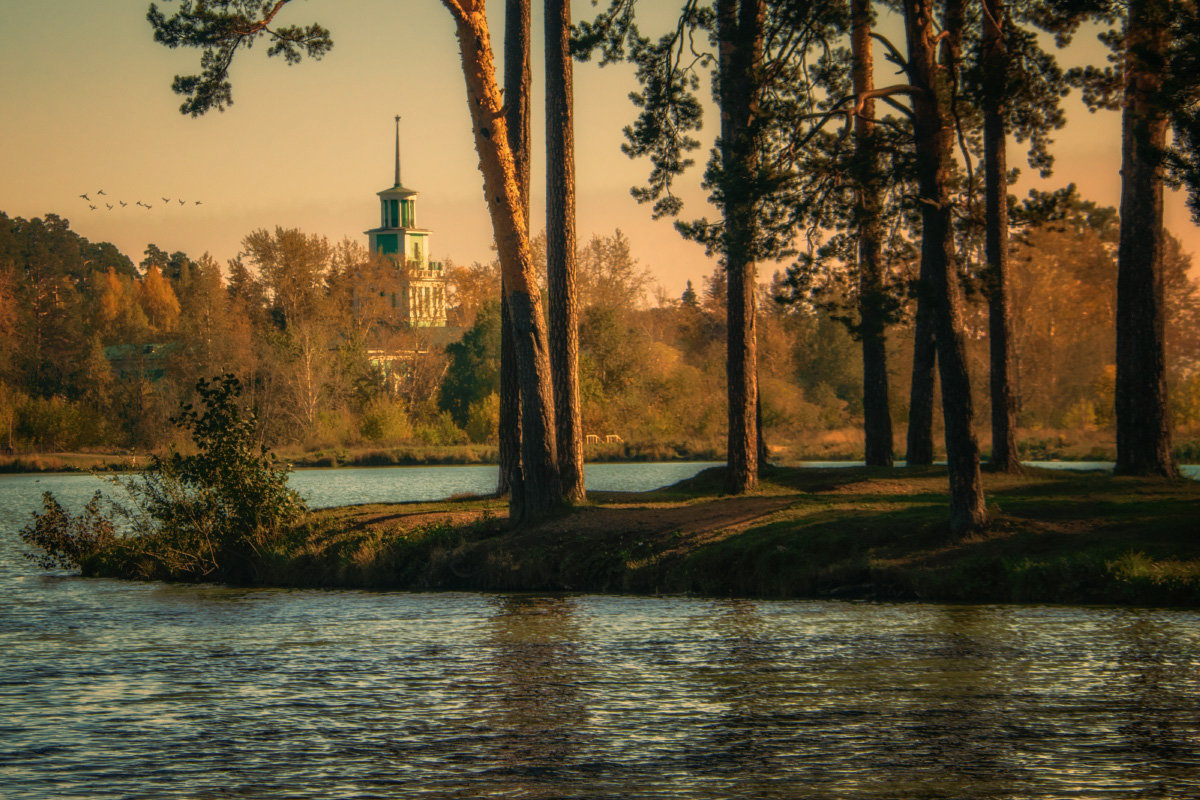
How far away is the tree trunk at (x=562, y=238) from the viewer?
2192cm

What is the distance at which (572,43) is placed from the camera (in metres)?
22.2

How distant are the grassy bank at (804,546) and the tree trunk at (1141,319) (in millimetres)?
995

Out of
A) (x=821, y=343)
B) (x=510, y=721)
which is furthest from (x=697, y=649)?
(x=821, y=343)

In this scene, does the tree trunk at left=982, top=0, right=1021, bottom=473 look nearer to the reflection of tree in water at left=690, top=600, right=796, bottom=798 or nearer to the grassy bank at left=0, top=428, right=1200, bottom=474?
the reflection of tree in water at left=690, top=600, right=796, bottom=798

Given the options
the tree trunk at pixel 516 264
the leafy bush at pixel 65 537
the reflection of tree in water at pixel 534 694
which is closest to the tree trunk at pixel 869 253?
the tree trunk at pixel 516 264

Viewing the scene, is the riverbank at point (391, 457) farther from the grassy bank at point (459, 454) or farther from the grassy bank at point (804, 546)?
the grassy bank at point (804, 546)

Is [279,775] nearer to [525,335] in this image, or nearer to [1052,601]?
[1052,601]

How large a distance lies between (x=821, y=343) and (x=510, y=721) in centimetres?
8334

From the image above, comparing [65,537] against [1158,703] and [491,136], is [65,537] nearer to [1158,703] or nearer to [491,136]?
[491,136]

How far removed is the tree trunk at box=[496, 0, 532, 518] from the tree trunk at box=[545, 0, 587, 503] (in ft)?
2.42

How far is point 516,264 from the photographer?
21.3 meters

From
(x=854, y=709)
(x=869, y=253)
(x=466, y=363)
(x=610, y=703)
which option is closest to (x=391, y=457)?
(x=466, y=363)

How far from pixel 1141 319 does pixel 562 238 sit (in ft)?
34.6

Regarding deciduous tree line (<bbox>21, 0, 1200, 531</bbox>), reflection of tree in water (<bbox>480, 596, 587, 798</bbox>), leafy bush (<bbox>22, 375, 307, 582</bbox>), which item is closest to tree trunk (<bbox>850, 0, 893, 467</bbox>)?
deciduous tree line (<bbox>21, 0, 1200, 531</bbox>)
